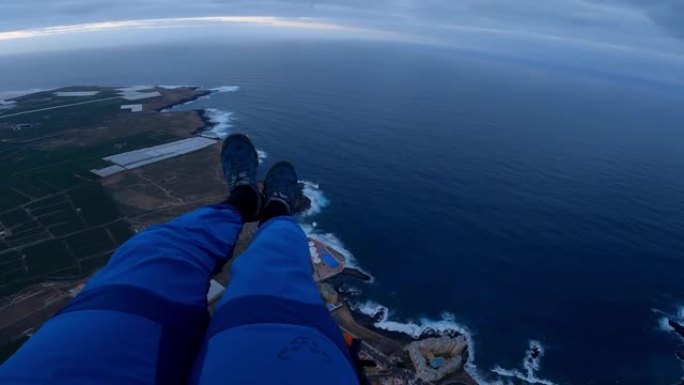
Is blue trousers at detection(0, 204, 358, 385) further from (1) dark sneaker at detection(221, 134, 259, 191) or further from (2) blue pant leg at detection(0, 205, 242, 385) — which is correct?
(1) dark sneaker at detection(221, 134, 259, 191)

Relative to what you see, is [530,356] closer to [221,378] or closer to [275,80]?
[221,378]

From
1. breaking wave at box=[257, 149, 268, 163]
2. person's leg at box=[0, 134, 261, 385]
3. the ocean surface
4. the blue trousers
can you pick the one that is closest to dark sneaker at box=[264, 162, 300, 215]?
person's leg at box=[0, 134, 261, 385]

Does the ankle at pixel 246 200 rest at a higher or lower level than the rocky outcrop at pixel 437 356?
higher

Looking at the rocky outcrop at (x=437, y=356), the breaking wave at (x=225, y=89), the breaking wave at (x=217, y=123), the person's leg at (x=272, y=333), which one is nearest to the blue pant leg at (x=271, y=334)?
the person's leg at (x=272, y=333)

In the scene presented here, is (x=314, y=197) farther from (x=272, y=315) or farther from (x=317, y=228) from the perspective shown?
(x=272, y=315)

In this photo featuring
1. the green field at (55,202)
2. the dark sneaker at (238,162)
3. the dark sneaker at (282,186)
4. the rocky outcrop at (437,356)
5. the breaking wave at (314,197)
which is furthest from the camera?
the breaking wave at (314,197)

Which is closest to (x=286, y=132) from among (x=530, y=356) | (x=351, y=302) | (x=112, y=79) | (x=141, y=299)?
(x=351, y=302)

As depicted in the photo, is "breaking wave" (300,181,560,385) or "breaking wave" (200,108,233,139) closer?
"breaking wave" (300,181,560,385)

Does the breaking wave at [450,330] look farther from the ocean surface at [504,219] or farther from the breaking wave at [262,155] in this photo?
the breaking wave at [262,155]

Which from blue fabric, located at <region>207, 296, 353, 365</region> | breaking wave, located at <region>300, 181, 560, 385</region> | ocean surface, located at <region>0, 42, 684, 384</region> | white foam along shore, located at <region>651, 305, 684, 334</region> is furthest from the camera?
white foam along shore, located at <region>651, 305, 684, 334</region>
